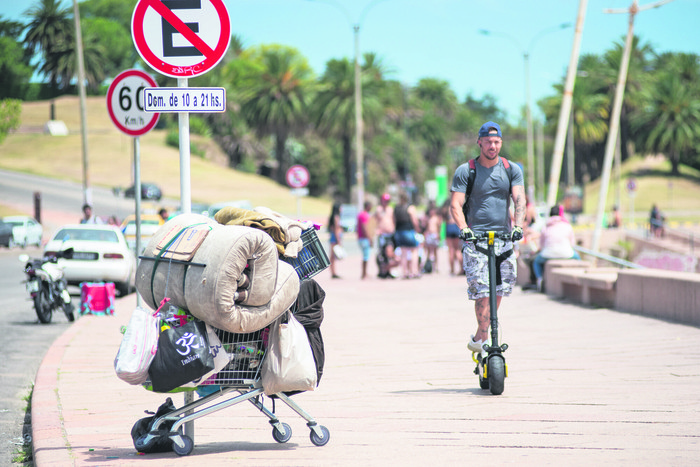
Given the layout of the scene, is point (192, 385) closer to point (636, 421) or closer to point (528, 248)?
point (636, 421)

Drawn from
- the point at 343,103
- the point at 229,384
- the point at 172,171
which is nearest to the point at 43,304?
the point at 229,384

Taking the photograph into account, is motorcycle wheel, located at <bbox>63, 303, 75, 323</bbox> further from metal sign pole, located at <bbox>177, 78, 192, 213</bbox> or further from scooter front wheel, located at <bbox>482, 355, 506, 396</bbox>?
scooter front wheel, located at <bbox>482, 355, 506, 396</bbox>

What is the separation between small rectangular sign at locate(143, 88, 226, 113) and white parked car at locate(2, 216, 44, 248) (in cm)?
3234

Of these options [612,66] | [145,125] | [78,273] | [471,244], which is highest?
[612,66]

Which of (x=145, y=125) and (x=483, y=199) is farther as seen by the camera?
(x=145, y=125)

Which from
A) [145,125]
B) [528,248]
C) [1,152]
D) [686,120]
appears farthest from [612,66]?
[145,125]

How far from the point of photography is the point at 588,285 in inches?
503

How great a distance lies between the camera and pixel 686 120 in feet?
286

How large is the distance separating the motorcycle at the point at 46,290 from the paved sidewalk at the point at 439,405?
245 cm

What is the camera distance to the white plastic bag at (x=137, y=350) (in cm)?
429

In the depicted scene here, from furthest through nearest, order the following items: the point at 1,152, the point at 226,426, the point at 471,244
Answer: the point at 1,152 → the point at 471,244 → the point at 226,426

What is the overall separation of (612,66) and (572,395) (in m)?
95.9

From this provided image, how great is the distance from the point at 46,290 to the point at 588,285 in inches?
310

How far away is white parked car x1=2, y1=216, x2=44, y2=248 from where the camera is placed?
35844 mm
